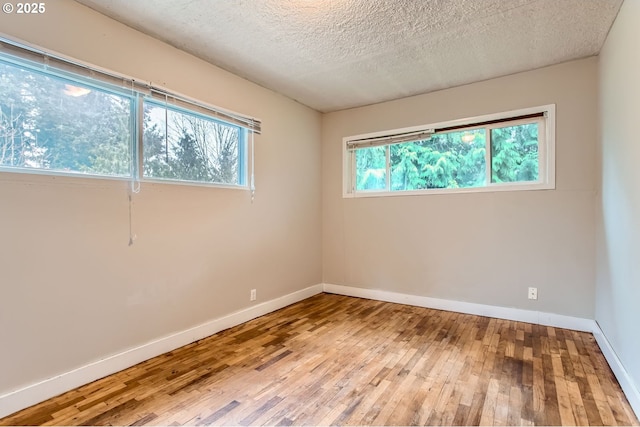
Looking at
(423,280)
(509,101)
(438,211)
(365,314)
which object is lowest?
(365,314)

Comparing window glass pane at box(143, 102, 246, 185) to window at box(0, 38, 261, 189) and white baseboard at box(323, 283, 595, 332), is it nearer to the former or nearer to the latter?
window at box(0, 38, 261, 189)

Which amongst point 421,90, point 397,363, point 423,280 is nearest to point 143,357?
point 397,363

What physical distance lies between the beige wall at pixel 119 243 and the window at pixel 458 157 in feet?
4.15

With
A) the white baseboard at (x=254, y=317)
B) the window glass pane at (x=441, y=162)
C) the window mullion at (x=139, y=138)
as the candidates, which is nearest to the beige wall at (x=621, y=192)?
the white baseboard at (x=254, y=317)

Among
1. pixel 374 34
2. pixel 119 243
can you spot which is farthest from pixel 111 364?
pixel 374 34

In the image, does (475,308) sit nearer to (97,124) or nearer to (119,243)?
(119,243)

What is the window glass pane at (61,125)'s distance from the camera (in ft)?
5.98

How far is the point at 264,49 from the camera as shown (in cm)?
270

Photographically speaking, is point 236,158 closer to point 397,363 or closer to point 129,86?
point 129,86

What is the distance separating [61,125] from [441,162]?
3499 mm

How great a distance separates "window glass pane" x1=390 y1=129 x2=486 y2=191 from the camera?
348 cm

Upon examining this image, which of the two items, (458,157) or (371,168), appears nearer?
(458,157)

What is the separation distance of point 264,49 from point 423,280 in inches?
117

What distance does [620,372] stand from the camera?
2.03 metres
